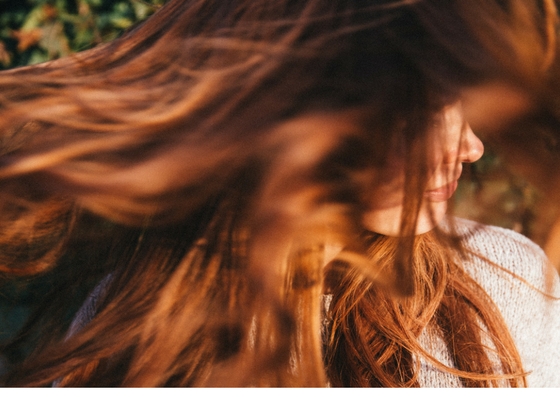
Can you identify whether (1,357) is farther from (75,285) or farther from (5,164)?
(5,164)

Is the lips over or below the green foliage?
below

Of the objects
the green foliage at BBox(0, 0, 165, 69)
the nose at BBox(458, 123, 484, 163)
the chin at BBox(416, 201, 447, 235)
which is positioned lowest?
the chin at BBox(416, 201, 447, 235)

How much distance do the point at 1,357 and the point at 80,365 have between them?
0.30 metres

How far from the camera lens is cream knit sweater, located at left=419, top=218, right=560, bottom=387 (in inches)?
36.0

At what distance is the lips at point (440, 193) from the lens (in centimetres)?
79

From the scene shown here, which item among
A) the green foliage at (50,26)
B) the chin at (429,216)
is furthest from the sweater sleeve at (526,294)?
the green foliage at (50,26)

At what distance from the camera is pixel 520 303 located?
0.95m

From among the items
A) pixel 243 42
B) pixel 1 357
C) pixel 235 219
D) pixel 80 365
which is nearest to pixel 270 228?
pixel 235 219

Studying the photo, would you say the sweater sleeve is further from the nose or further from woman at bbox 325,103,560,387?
the nose

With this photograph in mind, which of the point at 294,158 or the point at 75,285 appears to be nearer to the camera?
the point at 294,158

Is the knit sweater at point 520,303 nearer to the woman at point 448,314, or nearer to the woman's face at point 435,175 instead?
the woman at point 448,314

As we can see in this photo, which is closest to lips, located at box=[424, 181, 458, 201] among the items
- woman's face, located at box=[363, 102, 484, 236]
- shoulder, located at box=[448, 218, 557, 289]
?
woman's face, located at box=[363, 102, 484, 236]

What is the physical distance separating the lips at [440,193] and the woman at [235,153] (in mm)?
41

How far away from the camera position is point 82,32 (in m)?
1.21
